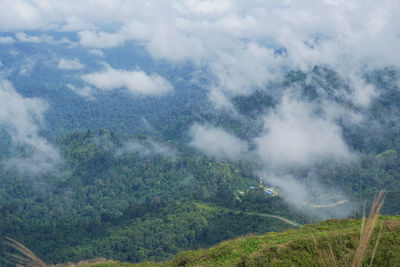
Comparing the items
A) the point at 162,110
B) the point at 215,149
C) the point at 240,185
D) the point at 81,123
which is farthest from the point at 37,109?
the point at 240,185

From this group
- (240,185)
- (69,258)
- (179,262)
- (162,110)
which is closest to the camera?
(179,262)

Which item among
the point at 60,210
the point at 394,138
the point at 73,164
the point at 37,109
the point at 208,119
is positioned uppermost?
the point at 37,109

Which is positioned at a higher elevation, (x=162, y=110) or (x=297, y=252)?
(x=162, y=110)

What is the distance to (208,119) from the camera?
13725cm

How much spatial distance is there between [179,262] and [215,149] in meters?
91.9

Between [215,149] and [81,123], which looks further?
[81,123]

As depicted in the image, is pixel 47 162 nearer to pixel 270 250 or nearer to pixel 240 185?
pixel 240 185

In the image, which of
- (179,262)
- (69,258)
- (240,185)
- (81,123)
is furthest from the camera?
(81,123)

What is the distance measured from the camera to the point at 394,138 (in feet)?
316

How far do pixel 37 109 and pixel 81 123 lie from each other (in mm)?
27576

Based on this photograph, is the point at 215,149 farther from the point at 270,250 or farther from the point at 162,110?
the point at 270,250

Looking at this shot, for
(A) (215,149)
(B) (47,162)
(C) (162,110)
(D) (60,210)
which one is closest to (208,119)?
(A) (215,149)

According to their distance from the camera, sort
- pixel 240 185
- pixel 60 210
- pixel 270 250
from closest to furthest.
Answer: pixel 270 250 < pixel 60 210 < pixel 240 185

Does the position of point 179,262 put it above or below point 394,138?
below
